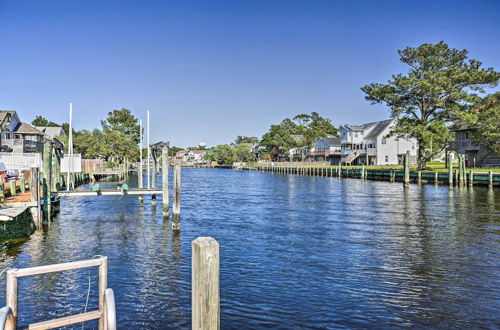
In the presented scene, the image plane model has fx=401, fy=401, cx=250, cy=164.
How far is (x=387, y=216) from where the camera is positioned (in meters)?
24.8

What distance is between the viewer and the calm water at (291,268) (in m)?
9.52

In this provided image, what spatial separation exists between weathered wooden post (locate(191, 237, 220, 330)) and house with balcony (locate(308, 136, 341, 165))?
332 ft

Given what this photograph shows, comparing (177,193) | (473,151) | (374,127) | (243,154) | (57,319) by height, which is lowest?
(57,319)

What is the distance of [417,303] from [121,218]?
18.5 meters

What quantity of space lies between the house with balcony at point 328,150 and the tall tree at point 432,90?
47.4 metres

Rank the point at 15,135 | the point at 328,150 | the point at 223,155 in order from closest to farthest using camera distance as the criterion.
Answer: the point at 15,135
the point at 328,150
the point at 223,155

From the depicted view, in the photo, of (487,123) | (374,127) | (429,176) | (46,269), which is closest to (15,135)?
(429,176)

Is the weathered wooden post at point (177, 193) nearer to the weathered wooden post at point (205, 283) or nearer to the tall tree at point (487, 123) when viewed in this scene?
the weathered wooden post at point (205, 283)

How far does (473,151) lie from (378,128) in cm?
2915

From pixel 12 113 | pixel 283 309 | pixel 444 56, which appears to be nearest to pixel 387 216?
pixel 283 309

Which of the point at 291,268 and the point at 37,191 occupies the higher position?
the point at 37,191

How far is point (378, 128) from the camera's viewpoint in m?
90.1

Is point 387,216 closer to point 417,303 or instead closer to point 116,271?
point 417,303

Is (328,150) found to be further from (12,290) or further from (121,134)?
(12,290)
